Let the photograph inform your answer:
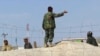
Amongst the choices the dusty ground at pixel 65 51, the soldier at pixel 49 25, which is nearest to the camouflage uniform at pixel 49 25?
the soldier at pixel 49 25

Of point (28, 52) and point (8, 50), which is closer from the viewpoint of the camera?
point (28, 52)

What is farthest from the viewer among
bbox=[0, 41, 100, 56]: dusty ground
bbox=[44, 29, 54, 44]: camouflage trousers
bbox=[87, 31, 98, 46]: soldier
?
bbox=[87, 31, 98, 46]: soldier

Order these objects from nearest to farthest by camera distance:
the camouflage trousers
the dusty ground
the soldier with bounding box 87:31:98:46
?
the dusty ground < the camouflage trousers < the soldier with bounding box 87:31:98:46

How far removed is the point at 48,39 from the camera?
15164 millimetres

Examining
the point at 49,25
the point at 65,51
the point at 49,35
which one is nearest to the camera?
the point at 65,51

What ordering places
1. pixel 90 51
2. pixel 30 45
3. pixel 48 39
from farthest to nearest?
pixel 30 45
pixel 48 39
pixel 90 51

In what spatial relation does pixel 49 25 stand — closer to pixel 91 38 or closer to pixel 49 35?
pixel 49 35

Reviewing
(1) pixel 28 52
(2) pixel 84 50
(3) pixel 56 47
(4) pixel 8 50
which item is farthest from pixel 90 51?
(4) pixel 8 50

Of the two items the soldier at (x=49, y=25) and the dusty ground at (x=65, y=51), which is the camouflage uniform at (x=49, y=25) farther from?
the dusty ground at (x=65, y=51)

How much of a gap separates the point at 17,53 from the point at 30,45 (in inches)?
72.4

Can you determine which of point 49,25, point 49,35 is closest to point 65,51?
point 49,35

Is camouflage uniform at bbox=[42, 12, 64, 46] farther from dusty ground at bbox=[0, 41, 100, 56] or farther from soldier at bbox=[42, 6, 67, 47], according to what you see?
dusty ground at bbox=[0, 41, 100, 56]

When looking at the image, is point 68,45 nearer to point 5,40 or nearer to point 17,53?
point 17,53

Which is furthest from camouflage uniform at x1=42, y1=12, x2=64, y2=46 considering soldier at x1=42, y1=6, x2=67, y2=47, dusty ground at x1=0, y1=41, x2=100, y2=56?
dusty ground at x1=0, y1=41, x2=100, y2=56
